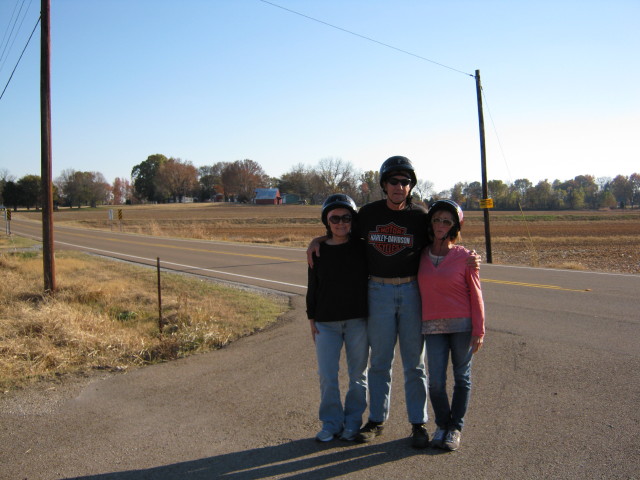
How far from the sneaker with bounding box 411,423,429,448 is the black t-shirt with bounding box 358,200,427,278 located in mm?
1111

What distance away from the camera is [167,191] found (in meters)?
138

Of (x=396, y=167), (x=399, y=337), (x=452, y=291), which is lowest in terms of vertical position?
(x=399, y=337)

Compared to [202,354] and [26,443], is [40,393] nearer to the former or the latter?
[26,443]

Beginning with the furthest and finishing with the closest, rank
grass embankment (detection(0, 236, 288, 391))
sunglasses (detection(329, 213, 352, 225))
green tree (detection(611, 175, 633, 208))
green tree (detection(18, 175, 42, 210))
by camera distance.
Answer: green tree (detection(611, 175, 633, 208))
green tree (detection(18, 175, 42, 210))
grass embankment (detection(0, 236, 288, 391))
sunglasses (detection(329, 213, 352, 225))

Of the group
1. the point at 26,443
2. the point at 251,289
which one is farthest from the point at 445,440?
the point at 251,289

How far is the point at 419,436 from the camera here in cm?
369

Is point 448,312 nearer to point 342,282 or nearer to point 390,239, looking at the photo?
point 390,239

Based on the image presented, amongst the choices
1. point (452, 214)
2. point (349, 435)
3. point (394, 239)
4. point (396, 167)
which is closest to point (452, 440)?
point (349, 435)

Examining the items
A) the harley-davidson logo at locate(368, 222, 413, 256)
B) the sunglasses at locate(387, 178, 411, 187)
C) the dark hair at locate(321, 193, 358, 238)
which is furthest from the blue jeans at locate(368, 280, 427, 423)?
the sunglasses at locate(387, 178, 411, 187)

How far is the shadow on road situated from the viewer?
336 cm

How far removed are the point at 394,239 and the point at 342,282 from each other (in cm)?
49

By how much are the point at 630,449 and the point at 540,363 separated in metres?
2.09

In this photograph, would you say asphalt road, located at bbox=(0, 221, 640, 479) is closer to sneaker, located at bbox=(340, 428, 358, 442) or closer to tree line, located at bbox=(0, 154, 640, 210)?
sneaker, located at bbox=(340, 428, 358, 442)

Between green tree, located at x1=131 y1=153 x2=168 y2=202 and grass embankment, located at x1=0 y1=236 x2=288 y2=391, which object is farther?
green tree, located at x1=131 y1=153 x2=168 y2=202
